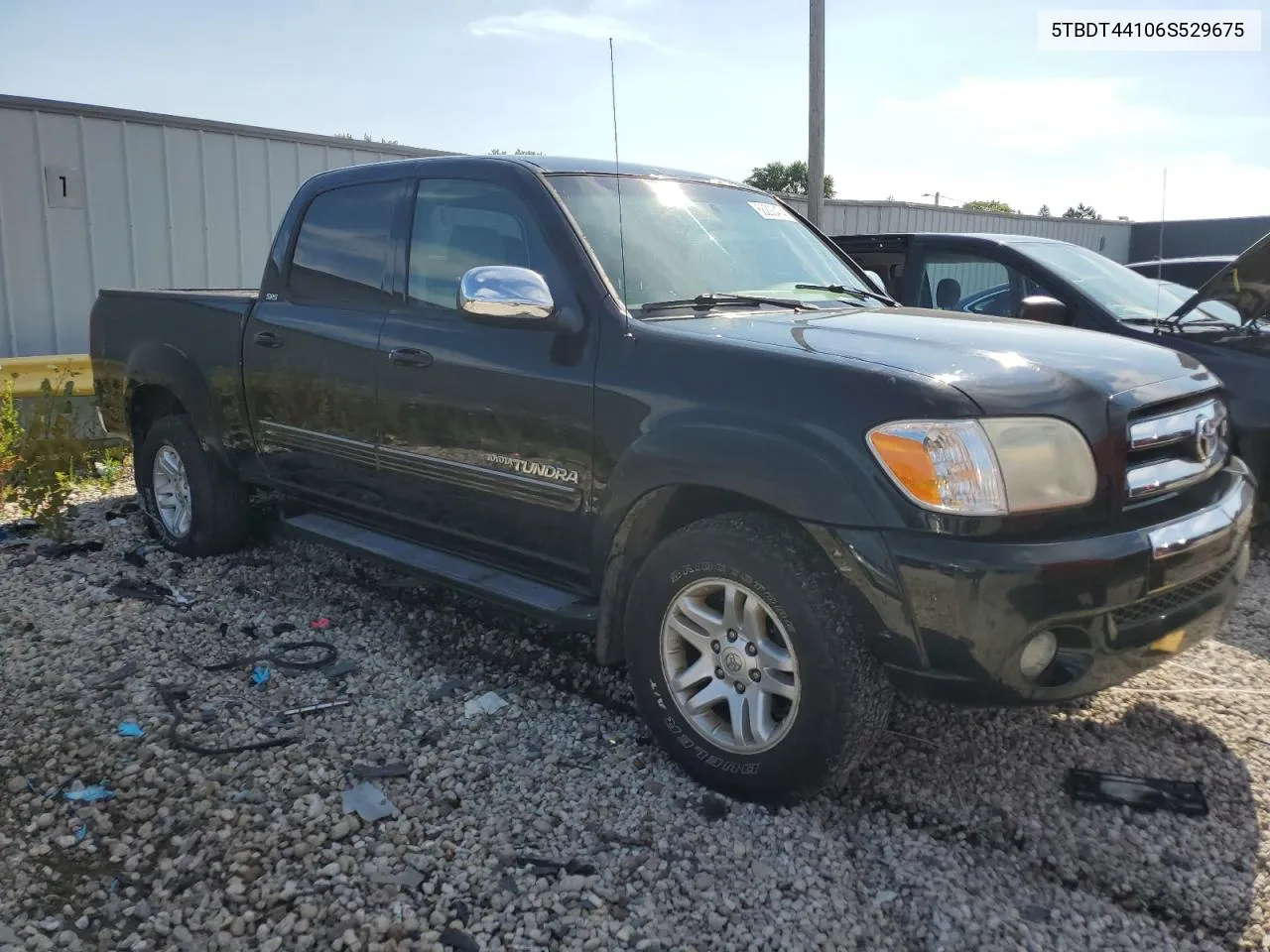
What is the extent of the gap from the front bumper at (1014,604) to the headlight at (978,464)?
0.10 metres

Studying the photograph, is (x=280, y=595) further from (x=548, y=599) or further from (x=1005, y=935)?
(x=1005, y=935)

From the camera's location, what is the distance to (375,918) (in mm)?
2451

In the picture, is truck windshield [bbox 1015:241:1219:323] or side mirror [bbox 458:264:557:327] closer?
side mirror [bbox 458:264:557:327]

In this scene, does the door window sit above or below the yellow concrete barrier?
above

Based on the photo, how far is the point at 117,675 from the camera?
12.6 ft

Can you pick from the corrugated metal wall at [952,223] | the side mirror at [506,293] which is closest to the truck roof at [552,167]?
the side mirror at [506,293]

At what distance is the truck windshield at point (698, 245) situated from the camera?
3.43 meters

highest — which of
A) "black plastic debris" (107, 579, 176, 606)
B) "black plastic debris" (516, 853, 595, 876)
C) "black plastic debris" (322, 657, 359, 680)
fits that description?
"black plastic debris" (107, 579, 176, 606)

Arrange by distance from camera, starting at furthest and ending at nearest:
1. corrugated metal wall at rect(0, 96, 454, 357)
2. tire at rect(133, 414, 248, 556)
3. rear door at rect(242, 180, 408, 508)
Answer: corrugated metal wall at rect(0, 96, 454, 357) → tire at rect(133, 414, 248, 556) → rear door at rect(242, 180, 408, 508)

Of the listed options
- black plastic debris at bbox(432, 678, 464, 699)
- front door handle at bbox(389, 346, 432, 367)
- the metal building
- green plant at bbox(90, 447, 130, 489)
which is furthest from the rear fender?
the metal building

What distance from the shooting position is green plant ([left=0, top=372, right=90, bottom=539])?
596 centimetres

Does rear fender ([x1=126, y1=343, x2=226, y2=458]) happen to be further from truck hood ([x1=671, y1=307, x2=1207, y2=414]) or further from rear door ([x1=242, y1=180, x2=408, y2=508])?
truck hood ([x1=671, y1=307, x2=1207, y2=414])

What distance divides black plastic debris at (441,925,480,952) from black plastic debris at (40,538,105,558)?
13.3 ft

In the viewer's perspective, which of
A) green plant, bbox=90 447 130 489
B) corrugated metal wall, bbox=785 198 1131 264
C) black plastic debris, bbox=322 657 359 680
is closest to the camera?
black plastic debris, bbox=322 657 359 680
